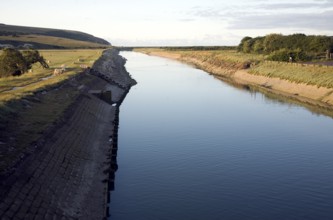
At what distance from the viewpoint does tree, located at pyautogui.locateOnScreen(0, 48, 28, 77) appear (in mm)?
49781

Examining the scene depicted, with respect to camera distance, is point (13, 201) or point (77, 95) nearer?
point (13, 201)

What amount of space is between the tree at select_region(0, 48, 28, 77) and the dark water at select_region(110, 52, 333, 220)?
1520 cm

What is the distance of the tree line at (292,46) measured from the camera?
80.4 meters

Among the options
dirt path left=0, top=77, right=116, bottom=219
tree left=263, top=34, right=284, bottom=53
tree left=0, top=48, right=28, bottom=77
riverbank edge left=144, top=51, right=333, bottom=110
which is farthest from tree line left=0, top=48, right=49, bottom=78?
tree left=263, top=34, right=284, bottom=53

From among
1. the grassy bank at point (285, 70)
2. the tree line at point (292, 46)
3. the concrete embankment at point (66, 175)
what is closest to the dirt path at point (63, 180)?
the concrete embankment at point (66, 175)

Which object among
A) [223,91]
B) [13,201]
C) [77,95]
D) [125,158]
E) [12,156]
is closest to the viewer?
[13,201]

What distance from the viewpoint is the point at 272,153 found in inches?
1078

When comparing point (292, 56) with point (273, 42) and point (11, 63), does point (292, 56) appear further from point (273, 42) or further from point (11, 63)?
point (11, 63)

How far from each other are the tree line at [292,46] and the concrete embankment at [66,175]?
185 feet

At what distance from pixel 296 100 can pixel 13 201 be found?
142 ft

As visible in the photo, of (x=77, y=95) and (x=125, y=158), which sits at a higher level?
(x=77, y=95)

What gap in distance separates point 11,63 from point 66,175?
35477mm

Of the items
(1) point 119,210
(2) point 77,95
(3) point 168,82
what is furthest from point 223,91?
(1) point 119,210

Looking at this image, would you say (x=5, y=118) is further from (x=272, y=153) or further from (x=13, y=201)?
(x=272, y=153)
